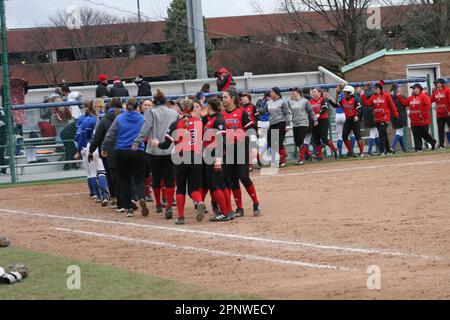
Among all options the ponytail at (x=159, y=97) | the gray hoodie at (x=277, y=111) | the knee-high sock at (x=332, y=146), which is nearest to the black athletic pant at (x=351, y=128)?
the knee-high sock at (x=332, y=146)

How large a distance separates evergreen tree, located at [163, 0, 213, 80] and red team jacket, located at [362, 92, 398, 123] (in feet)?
79.7

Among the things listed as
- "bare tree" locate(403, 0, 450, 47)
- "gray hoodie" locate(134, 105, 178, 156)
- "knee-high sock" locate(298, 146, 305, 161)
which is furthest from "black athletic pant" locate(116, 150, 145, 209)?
"bare tree" locate(403, 0, 450, 47)

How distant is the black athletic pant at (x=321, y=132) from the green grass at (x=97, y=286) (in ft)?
47.0

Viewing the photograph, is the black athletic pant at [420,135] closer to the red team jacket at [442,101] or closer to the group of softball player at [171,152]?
the red team jacket at [442,101]

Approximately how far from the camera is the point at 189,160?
48.7 ft

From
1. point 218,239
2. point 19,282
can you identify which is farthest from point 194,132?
point 19,282

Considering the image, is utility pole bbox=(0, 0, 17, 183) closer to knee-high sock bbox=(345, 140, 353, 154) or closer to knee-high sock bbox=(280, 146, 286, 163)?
knee-high sock bbox=(280, 146, 286, 163)

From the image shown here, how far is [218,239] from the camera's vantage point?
12930mm

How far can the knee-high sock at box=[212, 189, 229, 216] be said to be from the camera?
48.7ft

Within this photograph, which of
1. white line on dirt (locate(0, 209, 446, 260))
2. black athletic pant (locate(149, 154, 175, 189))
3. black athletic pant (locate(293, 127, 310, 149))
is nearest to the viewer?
white line on dirt (locate(0, 209, 446, 260))

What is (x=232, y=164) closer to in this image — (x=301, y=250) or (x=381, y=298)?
(x=301, y=250)

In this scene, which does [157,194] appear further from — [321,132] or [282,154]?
[321,132]

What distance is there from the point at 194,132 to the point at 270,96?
9090mm

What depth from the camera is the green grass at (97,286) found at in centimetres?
898
